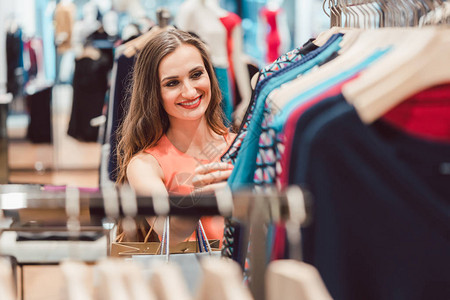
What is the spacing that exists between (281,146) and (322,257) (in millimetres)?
211

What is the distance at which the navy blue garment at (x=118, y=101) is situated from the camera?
2344 millimetres

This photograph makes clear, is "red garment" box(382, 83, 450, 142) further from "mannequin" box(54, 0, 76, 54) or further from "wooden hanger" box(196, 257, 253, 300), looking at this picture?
"mannequin" box(54, 0, 76, 54)

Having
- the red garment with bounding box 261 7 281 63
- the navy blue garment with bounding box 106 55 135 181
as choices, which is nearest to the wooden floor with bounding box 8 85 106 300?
the red garment with bounding box 261 7 281 63

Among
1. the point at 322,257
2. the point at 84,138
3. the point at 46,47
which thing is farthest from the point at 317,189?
the point at 46,47

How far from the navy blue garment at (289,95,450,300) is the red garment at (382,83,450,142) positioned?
15 mm

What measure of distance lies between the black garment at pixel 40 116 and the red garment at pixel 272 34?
2.38 m

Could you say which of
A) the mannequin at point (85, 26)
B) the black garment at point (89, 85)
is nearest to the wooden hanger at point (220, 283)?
the black garment at point (89, 85)

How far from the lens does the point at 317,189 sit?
35.6 inches

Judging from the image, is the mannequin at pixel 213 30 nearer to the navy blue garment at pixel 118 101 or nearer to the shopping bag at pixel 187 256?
the navy blue garment at pixel 118 101

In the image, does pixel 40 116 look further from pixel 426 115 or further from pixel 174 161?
pixel 426 115

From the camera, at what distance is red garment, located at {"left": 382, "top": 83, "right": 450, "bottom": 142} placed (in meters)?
0.91

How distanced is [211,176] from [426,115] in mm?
540

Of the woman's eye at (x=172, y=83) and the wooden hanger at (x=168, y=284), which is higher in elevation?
the woman's eye at (x=172, y=83)

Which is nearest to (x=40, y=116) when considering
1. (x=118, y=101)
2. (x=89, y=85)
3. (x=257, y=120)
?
(x=89, y=85)
